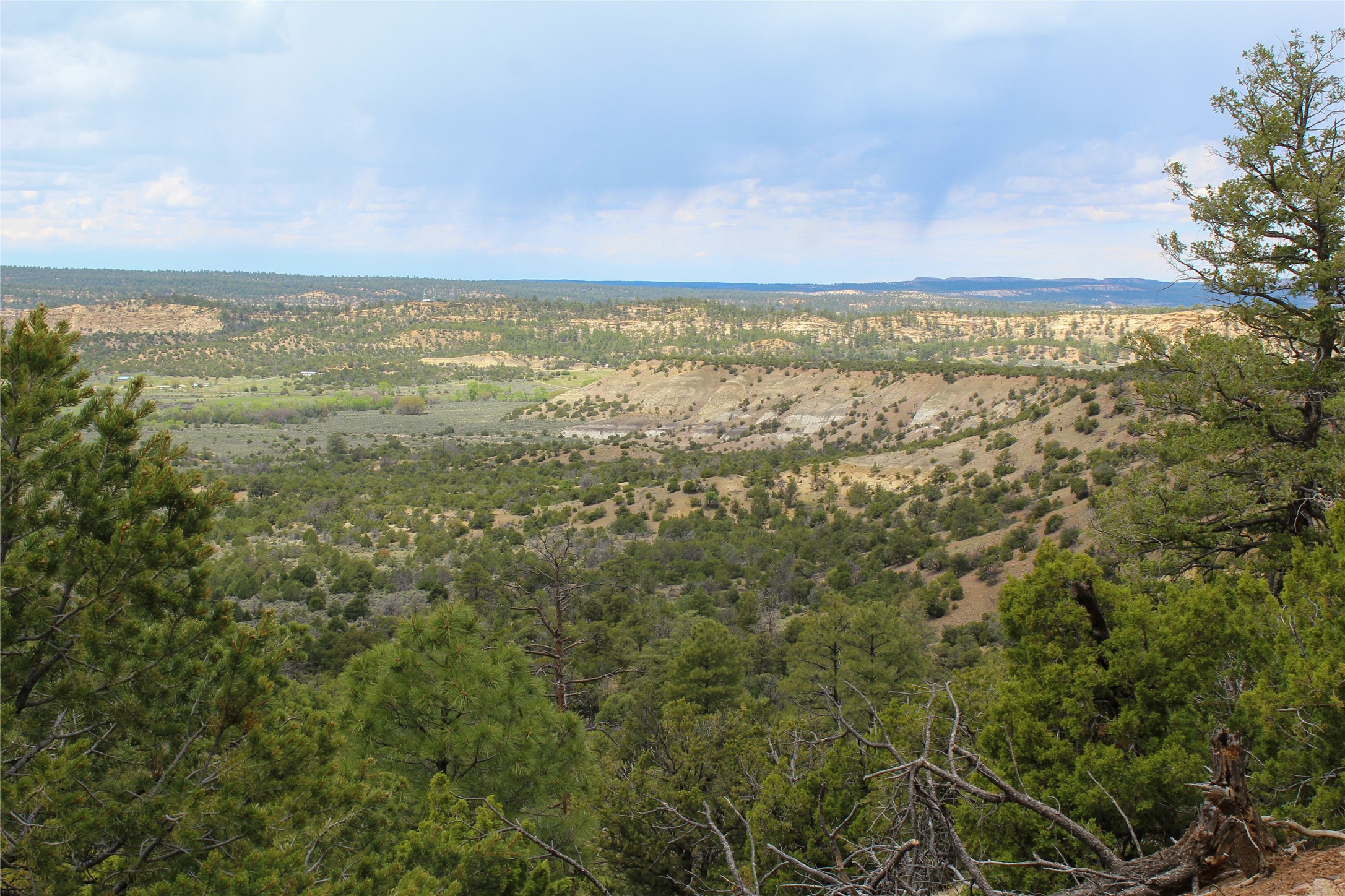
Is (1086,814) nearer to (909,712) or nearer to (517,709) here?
(909,712)

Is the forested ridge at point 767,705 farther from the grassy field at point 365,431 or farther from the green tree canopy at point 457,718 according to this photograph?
the grassy field at point 365,431

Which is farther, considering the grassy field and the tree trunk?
the grassy field

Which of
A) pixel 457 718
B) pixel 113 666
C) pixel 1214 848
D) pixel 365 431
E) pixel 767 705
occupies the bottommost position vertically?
pixel 365 431

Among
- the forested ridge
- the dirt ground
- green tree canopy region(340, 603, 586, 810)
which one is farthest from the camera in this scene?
green tree canopy region(340, 603, 586, 810)

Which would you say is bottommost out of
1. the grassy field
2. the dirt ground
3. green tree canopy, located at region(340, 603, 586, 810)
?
the grassy field

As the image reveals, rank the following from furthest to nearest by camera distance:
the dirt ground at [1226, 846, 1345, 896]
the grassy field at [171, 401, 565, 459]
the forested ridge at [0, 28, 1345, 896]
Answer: the grassy field at [171, 401, 565, 459] → the forested ridge at [0, 28, 1345, 896] → the dirt ground at [1226, 846, 1345, 896]

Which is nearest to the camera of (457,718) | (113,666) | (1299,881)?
(1299,881)

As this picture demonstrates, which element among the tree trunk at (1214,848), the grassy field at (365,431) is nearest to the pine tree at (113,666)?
the tree trunk at (1214,848)

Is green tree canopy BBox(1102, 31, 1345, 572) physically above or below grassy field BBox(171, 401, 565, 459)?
above

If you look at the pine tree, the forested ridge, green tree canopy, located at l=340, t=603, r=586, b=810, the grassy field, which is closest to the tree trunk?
the forested ridge

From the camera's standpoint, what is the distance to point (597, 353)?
149 meters

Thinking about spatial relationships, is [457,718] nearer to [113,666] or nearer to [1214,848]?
[113,666]

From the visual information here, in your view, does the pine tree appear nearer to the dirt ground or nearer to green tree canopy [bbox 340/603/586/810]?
green tree canopy [bbox 340/603/586/810]

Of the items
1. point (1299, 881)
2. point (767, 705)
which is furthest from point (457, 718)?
point (767, 705)
